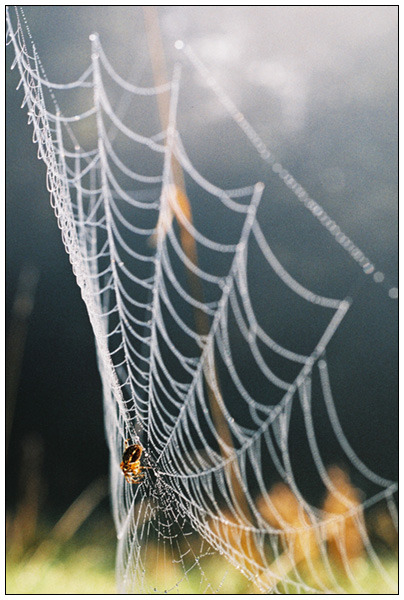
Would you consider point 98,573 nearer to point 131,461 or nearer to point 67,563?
point 67,563

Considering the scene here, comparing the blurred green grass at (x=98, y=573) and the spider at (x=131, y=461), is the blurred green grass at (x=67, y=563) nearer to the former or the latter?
the blurred green grass at (x=98, y=573)

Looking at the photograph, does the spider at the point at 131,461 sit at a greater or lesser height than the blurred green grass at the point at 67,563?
greater

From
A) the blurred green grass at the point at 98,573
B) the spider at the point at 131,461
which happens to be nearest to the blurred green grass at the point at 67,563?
the blurred green grass at the point at 98,573

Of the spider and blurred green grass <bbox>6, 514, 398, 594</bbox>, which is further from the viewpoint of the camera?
the spider

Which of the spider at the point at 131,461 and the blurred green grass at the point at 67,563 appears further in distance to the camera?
the spider at the point at 131,461

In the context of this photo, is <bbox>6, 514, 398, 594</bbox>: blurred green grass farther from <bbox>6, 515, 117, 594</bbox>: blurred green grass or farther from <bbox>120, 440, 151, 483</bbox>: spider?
<bbox>120, 440, 151, 483</bbox>: spider

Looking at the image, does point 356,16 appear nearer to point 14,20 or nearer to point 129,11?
point 129,11

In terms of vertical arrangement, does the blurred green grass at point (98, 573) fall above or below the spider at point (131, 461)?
below

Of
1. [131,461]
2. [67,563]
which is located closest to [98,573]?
[67,563]

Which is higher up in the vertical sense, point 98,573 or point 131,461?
point 131,461

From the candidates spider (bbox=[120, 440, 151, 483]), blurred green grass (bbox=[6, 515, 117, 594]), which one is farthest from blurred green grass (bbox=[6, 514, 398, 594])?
spider (bbox=[120, 440, 151, 483])
